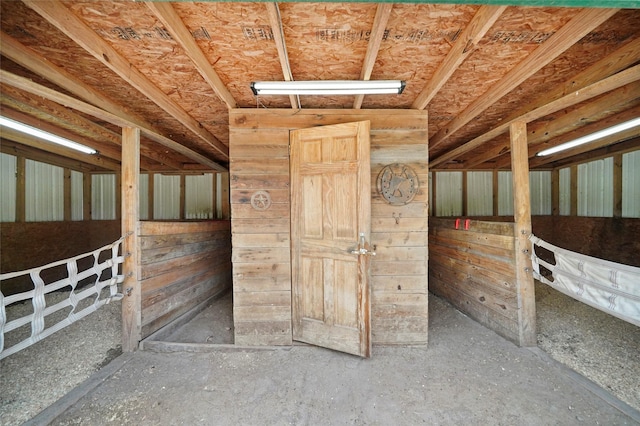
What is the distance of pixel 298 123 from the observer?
2.61 metres

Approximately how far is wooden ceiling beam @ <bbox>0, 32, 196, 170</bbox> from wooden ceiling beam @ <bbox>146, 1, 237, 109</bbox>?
1.20m

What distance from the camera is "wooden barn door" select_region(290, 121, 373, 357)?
2.28 meters

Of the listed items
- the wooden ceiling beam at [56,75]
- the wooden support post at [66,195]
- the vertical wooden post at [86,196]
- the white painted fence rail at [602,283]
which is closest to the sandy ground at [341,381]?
the white painted fence rail at [602,283]

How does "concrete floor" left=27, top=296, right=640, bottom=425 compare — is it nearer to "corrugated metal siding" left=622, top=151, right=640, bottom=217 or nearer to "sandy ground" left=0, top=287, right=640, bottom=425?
"sandy ground" left=0, top=287, right=640, bottom=425

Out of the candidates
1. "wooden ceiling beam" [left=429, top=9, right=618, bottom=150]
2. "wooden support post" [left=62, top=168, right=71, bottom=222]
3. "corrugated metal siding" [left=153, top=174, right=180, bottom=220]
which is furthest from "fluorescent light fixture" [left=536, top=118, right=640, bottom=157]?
"wooden support post" [left=62, top=168, right=71, bottom=222]

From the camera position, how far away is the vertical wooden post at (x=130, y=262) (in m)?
2.47

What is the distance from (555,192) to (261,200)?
7.14m

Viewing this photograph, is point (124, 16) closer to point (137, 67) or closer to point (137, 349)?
point (137, 67)

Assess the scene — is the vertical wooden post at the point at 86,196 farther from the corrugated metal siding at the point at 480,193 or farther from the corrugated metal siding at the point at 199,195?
the corrugated metal siding at the point at 480,193

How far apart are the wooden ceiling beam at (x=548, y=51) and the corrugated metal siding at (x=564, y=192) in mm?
4900

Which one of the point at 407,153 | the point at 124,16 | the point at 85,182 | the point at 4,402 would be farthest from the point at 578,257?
the point at 85,182

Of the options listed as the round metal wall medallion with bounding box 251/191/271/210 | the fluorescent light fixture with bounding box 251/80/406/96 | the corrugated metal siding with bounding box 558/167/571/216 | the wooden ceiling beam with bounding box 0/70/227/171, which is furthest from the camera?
the corrugated metal siding with bounding box 558/167/571/216

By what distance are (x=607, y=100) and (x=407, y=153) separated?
6.81ft

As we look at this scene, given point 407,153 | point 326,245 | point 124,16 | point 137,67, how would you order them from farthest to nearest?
point 407,153
point 326,245
point 137,67
point 124,16
